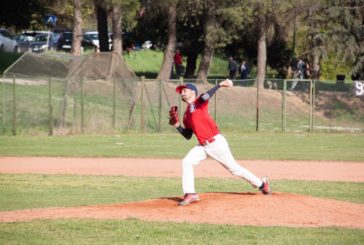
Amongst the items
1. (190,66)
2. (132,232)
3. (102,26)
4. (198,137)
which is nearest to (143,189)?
(198,137)

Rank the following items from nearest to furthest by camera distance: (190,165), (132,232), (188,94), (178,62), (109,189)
Answer: (132,232), (188,94), (190,165), (109,189), (178,62)

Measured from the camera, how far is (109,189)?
17.1 m

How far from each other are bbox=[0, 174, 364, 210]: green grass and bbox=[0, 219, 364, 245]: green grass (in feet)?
10.0

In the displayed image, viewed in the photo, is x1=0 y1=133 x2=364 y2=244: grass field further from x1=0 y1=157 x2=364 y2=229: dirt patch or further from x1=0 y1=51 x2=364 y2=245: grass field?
x1=0 y1=157 x2=364 y2=229: dirt patch

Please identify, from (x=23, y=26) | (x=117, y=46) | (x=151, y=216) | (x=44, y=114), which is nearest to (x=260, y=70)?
(x=117, y=46)

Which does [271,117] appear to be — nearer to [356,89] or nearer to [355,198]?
[356,89]

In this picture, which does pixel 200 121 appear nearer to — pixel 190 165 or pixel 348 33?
pixel 190 165

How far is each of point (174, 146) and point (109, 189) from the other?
10954 millimetres

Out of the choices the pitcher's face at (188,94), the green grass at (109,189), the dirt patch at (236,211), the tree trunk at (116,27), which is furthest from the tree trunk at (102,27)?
the pitcher's face at (188,94)

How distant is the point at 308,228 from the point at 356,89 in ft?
85.3

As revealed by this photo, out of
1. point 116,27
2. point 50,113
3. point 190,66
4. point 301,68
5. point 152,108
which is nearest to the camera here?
point 50,113

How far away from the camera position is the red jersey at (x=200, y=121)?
12555mm

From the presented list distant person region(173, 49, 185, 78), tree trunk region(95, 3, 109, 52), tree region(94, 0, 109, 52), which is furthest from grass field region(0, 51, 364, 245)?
distant person region(173, 49, 185, 78)

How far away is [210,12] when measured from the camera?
44.1 m
